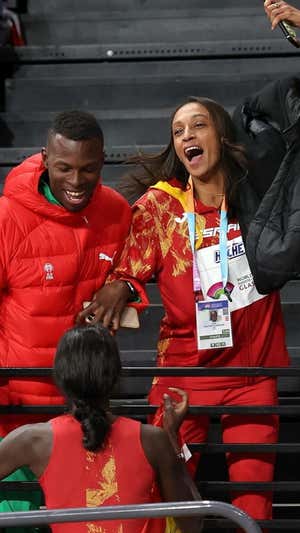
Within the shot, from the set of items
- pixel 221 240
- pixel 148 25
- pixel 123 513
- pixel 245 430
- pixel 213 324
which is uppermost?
pixel 148 25

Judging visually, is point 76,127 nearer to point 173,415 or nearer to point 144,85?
point 173,415

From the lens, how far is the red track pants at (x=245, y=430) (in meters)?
3.65

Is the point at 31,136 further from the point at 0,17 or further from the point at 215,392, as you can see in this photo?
the point at 215,392

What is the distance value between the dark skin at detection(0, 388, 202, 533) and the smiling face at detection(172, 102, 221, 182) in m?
1.13

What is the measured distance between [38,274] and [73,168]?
1.12 feet

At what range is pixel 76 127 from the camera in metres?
3.55

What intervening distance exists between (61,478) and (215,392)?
875mm

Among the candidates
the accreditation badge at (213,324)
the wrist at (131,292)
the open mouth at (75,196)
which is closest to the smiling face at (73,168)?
the open mouth at (75,196)

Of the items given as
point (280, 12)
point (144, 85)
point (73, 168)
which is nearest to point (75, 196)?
point (73, 168)

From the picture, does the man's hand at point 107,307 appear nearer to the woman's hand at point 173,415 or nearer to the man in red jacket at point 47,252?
the man in red jacket at point 47,252

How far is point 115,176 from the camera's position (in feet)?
19.3

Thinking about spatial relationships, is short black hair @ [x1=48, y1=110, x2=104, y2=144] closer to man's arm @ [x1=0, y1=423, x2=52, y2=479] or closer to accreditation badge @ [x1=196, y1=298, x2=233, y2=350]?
accreditation badge @ [x1=196, y1=298, x2=233, y2=350]

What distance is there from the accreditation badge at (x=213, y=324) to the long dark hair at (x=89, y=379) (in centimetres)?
73

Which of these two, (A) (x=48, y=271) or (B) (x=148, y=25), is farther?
(B) (x=148, y=25)
